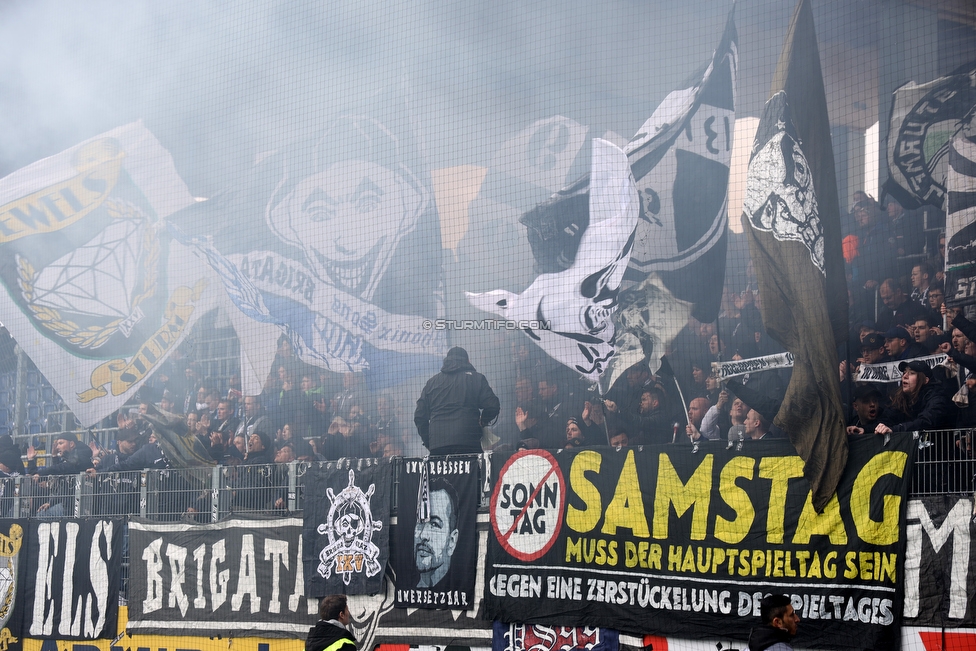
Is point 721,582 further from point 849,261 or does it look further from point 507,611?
point 849,261

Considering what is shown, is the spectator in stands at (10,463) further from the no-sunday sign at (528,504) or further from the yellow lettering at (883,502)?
the yellow lettering at (883,502)

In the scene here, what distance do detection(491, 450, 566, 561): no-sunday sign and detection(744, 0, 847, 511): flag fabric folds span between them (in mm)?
1799

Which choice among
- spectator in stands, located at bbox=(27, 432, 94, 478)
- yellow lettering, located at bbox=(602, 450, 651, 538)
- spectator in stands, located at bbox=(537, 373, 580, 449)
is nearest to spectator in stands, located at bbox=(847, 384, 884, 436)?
yellow lettering, located at bbox=(602, 450, 651, 538)

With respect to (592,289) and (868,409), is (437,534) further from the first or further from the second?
(868,409)

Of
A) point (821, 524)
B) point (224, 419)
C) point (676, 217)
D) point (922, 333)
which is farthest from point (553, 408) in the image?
point (224, 419)

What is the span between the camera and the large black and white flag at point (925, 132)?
725 cm

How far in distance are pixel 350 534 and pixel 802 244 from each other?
4262mm

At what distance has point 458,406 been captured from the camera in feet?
25.8

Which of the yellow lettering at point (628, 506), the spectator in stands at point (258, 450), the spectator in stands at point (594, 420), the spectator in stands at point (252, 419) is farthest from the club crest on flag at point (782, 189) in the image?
the spectator in stands at point (252, 419)

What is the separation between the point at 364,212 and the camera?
10688mm

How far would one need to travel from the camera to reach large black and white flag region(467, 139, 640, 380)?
26.8ft

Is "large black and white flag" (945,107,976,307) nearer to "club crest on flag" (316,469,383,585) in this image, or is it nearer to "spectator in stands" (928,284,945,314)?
"spectator in stands" (928,284,945,314)

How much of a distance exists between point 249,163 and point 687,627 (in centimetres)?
790

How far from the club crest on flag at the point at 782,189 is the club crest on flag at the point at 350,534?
12.6 ft
